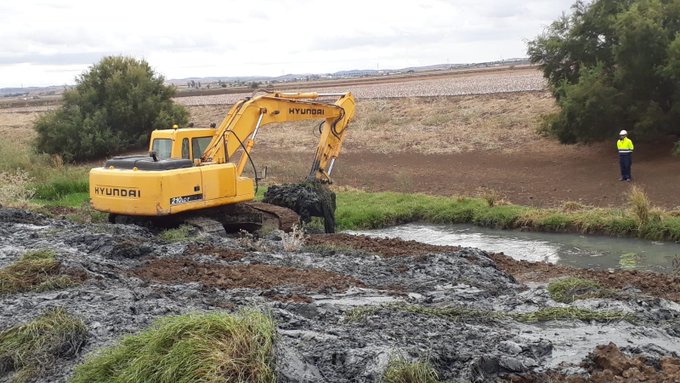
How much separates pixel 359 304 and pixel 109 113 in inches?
1196

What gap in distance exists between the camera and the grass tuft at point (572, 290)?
976cm

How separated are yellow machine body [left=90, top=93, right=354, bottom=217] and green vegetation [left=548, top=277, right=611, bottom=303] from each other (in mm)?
7322

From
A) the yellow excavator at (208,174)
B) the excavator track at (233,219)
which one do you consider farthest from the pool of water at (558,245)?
the excavator track at (233,219)

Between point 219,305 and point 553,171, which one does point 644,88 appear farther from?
point 219,305

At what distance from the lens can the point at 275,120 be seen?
17.3 metres

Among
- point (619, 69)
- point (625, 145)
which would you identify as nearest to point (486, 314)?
point (625, 145)

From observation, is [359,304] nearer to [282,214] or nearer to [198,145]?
[282,214]

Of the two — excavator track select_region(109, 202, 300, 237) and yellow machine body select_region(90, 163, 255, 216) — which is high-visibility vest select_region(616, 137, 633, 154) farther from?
yellow machine body select_region(90, 163, 255, 216)

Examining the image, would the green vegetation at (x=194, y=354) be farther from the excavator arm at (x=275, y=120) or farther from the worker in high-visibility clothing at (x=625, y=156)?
the worker in high-visibility clothing at (x=625, y=156)

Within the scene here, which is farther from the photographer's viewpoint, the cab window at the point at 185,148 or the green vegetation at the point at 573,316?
the cab window at the point at 185,148

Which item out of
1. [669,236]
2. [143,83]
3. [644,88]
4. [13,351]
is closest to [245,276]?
[13,351]

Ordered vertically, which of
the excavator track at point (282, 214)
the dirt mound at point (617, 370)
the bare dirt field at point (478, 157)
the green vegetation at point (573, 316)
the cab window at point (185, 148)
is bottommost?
the bare dirt field at point (478, 157)

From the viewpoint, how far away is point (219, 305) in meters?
8.68

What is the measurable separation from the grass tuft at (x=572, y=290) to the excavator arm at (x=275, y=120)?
785 centimetres
